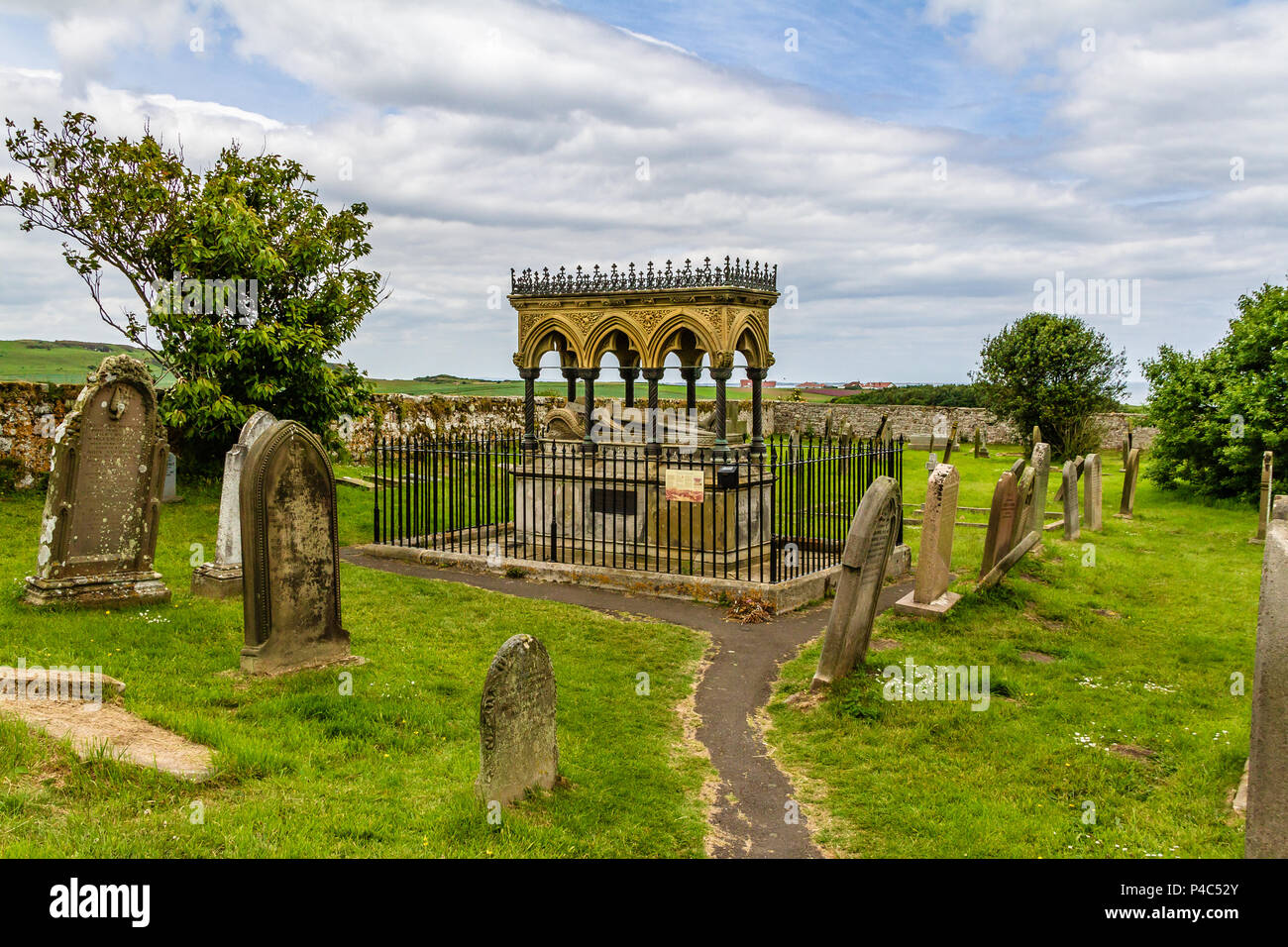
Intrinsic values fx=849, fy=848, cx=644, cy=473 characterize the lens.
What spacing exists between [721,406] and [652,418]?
1564 millimetres

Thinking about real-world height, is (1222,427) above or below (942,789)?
above

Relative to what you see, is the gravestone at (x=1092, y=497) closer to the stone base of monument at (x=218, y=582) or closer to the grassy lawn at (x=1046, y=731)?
the grassy lawn at (x=1046, y=731)

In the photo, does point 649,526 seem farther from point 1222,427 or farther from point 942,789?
point 1222,427

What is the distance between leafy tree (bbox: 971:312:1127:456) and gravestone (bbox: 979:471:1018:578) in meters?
18.8

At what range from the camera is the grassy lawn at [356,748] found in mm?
4348

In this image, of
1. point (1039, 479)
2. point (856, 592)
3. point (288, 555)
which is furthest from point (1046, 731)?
point (1039, 479)

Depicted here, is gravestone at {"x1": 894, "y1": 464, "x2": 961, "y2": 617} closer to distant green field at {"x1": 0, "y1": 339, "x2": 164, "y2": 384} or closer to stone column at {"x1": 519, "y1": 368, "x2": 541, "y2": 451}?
stone column at {"x1": 519, "y1": 368, "x2": 541, "y2": 451}

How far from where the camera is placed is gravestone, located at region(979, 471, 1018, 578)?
1084cm

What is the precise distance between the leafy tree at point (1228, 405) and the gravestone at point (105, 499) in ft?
66.2

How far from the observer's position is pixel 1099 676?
842 centimetres

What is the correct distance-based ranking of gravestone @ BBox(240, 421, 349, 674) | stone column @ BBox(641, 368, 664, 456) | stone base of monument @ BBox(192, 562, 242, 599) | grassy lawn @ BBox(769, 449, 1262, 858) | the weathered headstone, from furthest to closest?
stone column @ BBox(641, 368, 664, 456), stone base of monument @ BBox(192, 562, 242, 599), gravestone @ BBox(240, 421, 349, 674), grassy lawn @ BBox(769, 449, 1262, 858), the weathered headstone

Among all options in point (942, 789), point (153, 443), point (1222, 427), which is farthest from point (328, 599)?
point (1222, 427)

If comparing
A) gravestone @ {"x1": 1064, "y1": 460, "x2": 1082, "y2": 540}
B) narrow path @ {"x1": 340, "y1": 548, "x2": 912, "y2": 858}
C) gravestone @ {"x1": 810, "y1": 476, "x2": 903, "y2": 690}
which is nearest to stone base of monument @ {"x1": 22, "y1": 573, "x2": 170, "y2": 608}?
narrow path @ {"x1": 340, "y1": 548, "x2": 912, "y2": 858}
